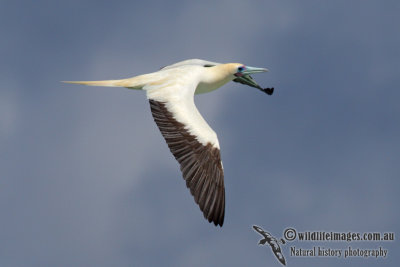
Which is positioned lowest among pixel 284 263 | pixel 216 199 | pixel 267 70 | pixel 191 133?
pixel 284 263

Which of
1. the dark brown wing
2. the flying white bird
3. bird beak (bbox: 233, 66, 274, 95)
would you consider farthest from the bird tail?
bird beak (bbox: 233, 66, 274, 95)

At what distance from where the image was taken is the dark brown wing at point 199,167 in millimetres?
17236

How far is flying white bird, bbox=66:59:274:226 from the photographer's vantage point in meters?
17.3

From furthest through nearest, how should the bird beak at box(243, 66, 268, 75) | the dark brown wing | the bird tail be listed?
the bird beak at box(243, 66, 268, 75) → the bird tail → the dark brown wing

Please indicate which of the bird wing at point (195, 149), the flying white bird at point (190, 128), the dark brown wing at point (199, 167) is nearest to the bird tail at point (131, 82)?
the flying white bird at point (190, 128)

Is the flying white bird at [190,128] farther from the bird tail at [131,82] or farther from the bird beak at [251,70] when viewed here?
the bird beak at [251,70]

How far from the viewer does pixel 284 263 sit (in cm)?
1886

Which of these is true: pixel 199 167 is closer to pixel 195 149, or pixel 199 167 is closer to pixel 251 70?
pixel 195 149

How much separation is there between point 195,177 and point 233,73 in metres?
4.82

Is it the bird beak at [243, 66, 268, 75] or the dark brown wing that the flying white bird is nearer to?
the dark brown wing

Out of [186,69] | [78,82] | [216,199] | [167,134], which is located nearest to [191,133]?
[167,134]

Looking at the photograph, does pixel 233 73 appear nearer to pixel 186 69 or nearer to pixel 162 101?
pixel 186 69

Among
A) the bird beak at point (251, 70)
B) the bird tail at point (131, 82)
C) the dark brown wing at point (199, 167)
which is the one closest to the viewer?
the dark brown wing at point (199, 167)

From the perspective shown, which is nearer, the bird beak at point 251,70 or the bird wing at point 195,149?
the bird wing at point 195,149
